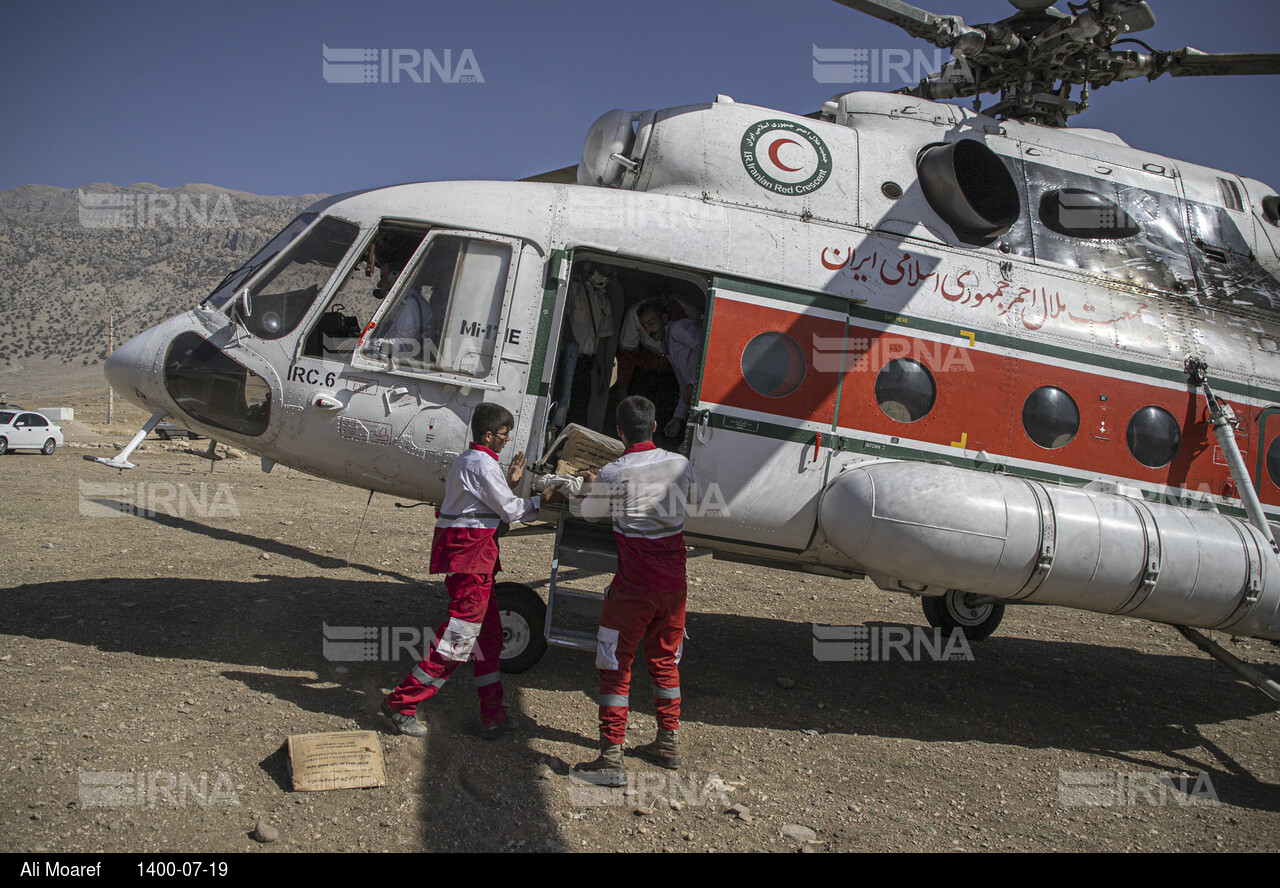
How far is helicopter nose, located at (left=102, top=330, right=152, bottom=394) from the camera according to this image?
5.42 m

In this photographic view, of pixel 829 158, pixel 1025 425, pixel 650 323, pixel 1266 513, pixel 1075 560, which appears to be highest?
pixel 829 158

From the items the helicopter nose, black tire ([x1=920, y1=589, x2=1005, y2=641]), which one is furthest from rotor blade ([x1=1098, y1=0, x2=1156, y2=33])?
the helicopter nose

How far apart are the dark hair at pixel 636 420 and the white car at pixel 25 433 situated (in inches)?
882

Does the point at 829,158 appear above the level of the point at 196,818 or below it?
above

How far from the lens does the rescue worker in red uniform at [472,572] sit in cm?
442

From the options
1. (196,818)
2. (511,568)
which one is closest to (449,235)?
(196,818)

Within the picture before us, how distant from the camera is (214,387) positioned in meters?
5.30

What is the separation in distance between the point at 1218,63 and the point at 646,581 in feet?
20.1

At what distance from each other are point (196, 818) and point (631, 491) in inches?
101

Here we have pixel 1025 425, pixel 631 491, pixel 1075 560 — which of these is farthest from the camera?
pixel 1025 425

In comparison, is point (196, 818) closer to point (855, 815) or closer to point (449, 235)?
point (855, 815)

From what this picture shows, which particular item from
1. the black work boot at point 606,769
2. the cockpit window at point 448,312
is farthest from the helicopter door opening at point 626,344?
the black work boot at point 606,769

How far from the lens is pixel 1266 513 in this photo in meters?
6.02

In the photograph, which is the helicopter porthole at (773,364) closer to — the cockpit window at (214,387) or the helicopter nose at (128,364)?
the cockpit window at (214,387)
